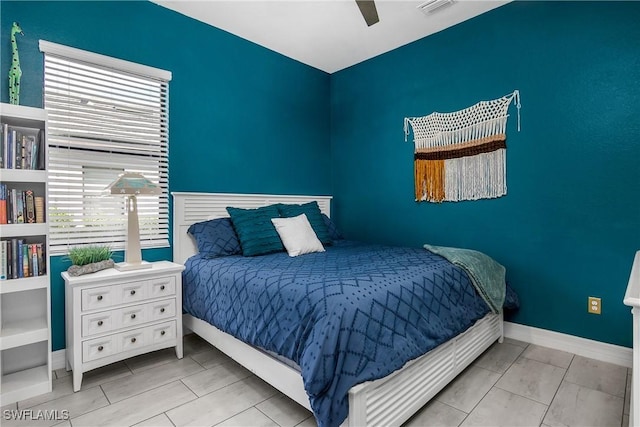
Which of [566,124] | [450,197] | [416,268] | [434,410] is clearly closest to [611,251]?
[566,124]

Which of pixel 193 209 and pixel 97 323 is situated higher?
pixel 193 209

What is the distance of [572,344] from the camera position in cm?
242

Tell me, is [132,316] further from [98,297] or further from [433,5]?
[433,5]

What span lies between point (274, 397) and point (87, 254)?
4.92ft

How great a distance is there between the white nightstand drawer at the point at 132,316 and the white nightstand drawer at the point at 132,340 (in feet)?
0.18

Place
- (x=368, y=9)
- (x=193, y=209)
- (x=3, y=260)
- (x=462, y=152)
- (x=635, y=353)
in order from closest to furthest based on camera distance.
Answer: (x=635, y=353)
(x=3, y=260)
(x=368, y=9)
(x=193, y=209)
(x=462, y=152)

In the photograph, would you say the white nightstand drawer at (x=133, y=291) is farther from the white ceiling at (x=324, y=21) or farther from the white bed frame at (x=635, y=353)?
the white bed frame at (x=635, y=353)

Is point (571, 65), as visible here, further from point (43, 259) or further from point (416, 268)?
point (43, 259)

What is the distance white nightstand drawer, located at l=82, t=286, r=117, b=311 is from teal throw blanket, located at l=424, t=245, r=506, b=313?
7.13 ft

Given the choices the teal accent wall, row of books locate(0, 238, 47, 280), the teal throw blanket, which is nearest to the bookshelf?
row of books locate(0, 238, 47, 280)

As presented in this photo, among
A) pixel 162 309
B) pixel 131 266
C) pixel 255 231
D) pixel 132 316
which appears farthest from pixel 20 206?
pixel 255 231

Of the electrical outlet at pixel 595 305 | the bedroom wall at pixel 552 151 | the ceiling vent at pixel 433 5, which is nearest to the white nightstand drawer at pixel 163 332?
the bedroom wall at pixel 552 151

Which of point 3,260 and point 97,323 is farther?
point 97,323

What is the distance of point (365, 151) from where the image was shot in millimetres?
3760
